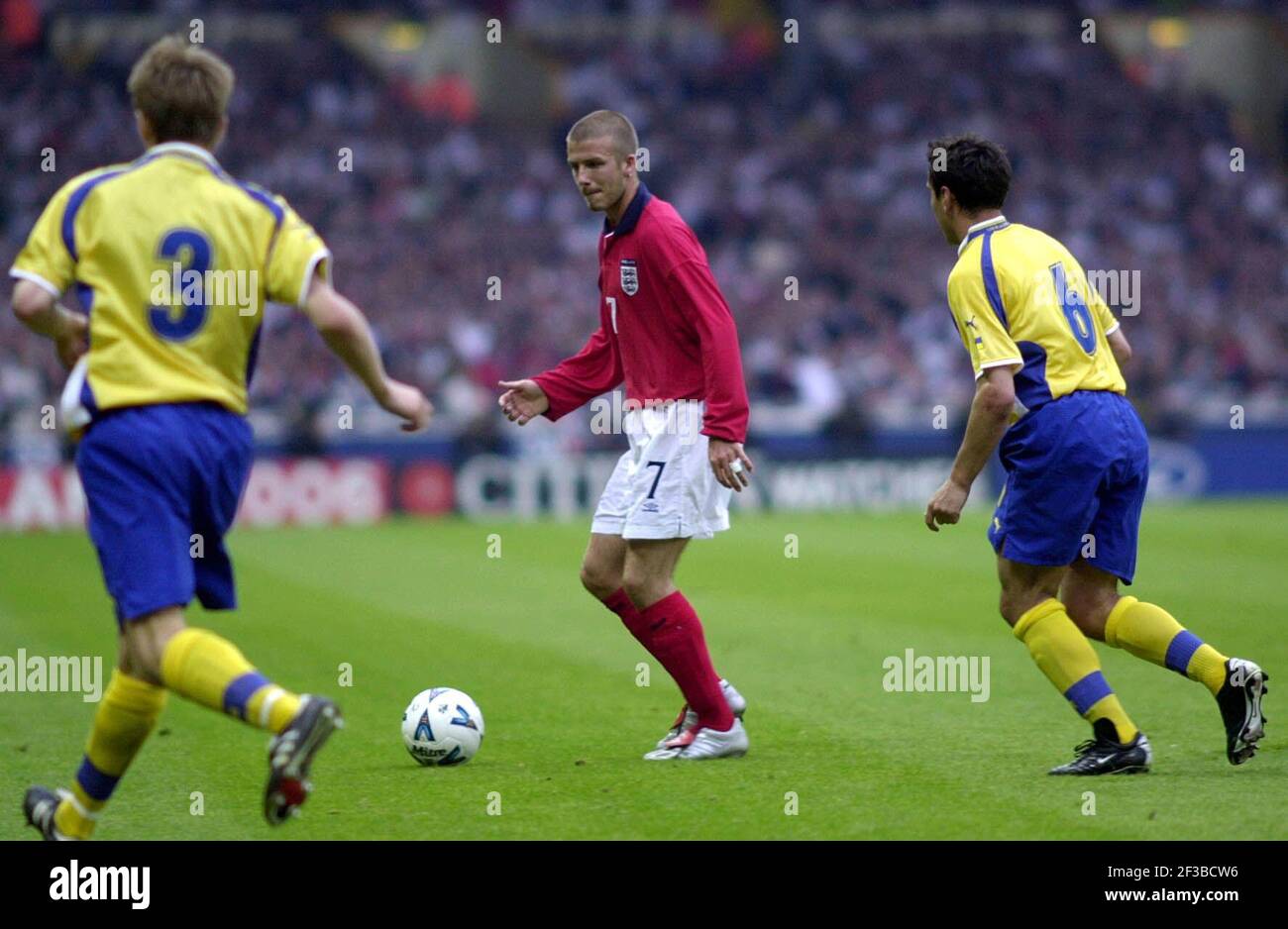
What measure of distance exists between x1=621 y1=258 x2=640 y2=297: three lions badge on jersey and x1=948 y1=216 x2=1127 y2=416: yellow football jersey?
4.08ft

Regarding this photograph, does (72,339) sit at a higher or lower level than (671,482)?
higher

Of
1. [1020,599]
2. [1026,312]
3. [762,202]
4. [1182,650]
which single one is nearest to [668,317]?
[1026,312]

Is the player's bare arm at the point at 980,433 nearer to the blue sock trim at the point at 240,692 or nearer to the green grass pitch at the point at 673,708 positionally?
the green grass pitch at the point at 673,708

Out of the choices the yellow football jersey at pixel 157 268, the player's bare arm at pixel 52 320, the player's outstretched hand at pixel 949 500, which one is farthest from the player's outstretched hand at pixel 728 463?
the player's bare arm at pixel 52 320

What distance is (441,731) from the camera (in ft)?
22.0

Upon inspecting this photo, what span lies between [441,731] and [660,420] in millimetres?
1424

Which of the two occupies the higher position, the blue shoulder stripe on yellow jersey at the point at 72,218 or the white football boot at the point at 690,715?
the blue shoulder stripe on yellow jersey at the point at 72,218

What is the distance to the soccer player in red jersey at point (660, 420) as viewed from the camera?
22.0 ft

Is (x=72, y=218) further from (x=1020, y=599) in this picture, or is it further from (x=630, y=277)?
(x=1020, y=599)

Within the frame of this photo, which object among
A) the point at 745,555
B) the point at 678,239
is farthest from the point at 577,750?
the point at 745,555

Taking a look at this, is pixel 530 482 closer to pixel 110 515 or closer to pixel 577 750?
pixel 577 750

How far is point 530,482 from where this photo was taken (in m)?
21.1

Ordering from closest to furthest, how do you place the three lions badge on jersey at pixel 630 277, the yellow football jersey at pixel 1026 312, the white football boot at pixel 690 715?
the yellow football jersey at pixel 1026 312 → the three lions badge on jersey at pixel 630 277 → the white football boot at pixel 690 715
